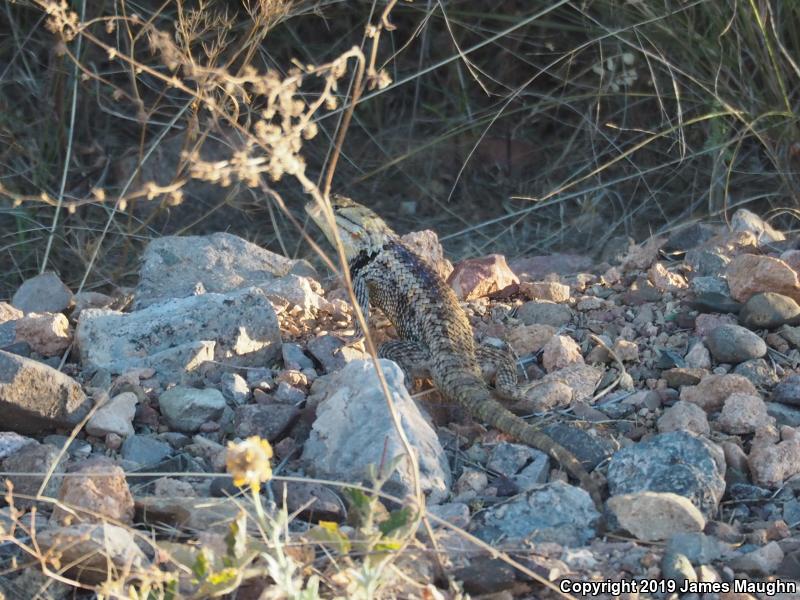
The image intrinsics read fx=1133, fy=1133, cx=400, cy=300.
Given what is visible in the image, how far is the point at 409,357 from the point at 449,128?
3509 mm

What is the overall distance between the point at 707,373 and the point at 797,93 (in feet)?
10.0

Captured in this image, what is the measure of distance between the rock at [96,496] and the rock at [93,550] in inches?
6.6

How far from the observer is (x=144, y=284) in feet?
17.1

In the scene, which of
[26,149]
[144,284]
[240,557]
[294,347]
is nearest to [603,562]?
[240,557]

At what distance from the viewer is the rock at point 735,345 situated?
14.5ft

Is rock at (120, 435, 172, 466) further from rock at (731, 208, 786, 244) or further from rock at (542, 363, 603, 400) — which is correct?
rock at (731, 208, 786, 244)

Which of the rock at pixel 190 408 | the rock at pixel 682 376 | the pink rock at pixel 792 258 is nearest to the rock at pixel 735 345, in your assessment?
the rock at pixel 682 376

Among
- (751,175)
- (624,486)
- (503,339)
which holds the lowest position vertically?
(751,175)

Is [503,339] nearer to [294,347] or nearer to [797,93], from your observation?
[294,347]

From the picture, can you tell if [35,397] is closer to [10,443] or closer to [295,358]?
[10,443]

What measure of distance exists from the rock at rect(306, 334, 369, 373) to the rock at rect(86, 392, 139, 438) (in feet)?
2.69

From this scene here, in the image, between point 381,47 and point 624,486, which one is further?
point 381,47

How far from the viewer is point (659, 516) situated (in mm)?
3279

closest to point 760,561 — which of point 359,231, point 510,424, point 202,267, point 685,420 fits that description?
point 685,420
